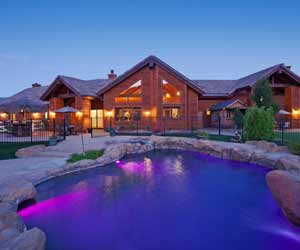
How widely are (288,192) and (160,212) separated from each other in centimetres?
315

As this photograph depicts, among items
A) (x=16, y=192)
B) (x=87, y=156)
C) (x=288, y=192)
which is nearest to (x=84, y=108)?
(x=87, y=156)

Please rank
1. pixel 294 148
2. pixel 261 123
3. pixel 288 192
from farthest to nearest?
pixel 261 123 < pixel 294 148 < pixel 288 192

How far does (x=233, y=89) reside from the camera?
76.6ft

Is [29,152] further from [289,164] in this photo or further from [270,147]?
[270,147]

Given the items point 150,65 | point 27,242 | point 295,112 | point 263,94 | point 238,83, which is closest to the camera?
point 27,242

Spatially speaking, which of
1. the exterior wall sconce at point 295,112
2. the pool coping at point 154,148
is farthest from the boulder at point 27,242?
the exterior wall sconce at point 295,112

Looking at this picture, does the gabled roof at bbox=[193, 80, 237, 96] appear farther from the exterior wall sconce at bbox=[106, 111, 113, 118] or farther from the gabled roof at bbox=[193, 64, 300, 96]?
the exterior wall sconce at bbox=[106, 111, 113, 118]

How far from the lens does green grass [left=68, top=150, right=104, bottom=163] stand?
9.82 metres

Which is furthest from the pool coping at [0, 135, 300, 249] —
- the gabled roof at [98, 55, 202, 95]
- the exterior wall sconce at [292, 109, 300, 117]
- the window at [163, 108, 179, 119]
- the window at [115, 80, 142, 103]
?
the exterior wall sconce at [292, 109, 300, 117]

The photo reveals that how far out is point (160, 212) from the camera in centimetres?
581

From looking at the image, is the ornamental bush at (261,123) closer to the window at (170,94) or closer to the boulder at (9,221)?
the window at (170,94)

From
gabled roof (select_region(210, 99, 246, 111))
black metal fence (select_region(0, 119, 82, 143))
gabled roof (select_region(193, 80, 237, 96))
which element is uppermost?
gabled roof (select_region(193, 80, 237, 96))

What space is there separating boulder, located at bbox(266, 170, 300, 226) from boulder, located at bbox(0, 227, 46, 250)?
16.4 feet

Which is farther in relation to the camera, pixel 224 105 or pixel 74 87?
pixel 224 105
